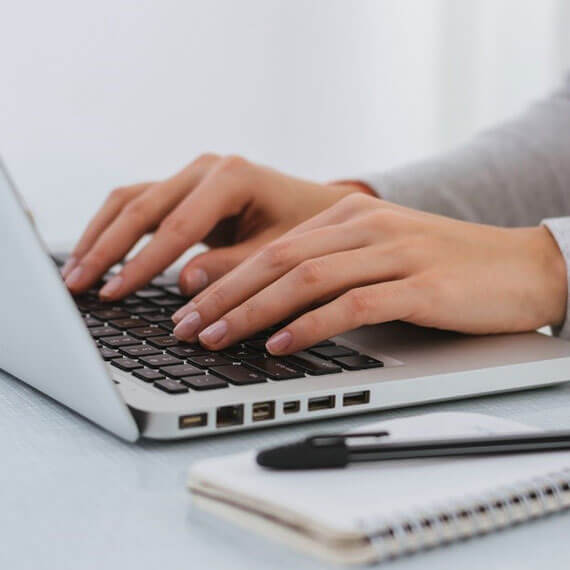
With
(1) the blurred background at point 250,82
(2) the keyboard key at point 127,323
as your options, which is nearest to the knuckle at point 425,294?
(2) the keyboard key at point 127,323

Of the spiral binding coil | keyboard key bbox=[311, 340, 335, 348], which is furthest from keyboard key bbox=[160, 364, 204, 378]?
the spiral binding coil

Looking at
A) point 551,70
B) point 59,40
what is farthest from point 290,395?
point 551,70

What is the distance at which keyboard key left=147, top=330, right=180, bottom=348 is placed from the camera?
2.00 feet

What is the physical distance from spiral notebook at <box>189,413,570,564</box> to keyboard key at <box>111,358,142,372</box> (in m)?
0.17

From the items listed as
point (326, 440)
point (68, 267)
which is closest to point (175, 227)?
point (68, 267)

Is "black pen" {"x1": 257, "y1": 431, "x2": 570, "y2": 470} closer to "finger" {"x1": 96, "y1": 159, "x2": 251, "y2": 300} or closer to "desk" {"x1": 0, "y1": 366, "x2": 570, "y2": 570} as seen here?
"desk" {"x1": 0, "y1": 366, "x2": 570, "y2": 570}

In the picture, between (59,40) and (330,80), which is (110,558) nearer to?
(59,40)

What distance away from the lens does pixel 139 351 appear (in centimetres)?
59

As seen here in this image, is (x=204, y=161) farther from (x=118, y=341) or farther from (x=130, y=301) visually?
(x=118, y=341)

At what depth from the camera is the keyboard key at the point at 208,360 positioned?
0.55m

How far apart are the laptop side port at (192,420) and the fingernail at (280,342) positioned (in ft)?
0.37

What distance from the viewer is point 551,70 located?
9.50 feet

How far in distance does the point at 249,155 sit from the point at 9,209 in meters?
2.38

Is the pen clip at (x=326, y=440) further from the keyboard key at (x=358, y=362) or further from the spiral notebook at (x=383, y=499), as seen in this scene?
the keyboard key at (x=358, y=362)
